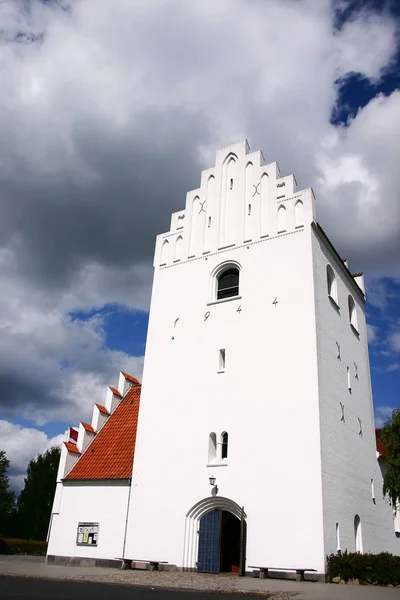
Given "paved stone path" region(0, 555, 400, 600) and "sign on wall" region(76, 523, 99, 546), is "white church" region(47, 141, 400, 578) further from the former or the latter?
"paved stone path" region(0, 555, 400, 600)

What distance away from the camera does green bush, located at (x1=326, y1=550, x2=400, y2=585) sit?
619 inches

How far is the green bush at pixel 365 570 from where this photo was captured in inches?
619

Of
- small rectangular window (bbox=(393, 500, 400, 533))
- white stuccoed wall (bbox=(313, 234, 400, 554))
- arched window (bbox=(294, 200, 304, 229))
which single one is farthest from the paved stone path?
arched window (bbox=(294, 200, 304, 229))

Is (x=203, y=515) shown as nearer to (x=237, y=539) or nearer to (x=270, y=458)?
(x=237, y=539)

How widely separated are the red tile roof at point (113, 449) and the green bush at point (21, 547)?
17.4m

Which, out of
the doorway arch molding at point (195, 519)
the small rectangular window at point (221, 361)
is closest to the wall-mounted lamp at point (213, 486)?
the doorway arch molding at point (195, 519)

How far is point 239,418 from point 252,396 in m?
0.95

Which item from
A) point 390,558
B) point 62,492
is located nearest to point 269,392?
point 390,558

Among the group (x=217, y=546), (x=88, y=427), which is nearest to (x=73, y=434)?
(x=88, y=427)

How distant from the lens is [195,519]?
19234mm

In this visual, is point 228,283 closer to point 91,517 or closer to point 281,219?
point 281,219

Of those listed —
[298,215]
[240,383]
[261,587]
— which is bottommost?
[261,587]

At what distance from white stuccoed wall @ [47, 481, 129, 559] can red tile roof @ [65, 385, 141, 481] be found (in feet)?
1.57

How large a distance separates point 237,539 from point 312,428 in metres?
5.89
